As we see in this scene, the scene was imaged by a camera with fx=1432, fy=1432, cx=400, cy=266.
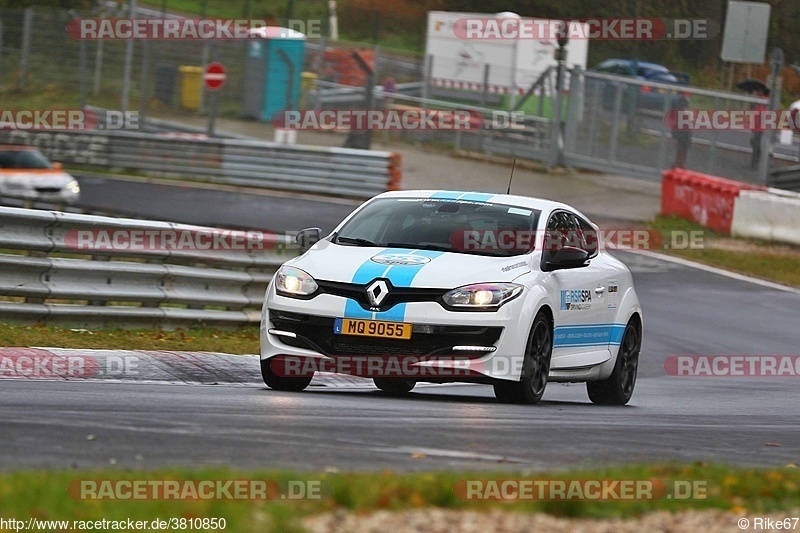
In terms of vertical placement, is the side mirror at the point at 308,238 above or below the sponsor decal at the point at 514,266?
below

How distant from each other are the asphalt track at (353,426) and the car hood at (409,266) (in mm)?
835

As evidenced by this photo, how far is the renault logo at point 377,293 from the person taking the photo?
948cm

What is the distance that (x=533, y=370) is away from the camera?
9977 mm

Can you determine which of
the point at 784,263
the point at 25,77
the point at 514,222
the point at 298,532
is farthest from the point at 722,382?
the point at 25,77

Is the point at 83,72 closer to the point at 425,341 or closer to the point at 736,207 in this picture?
the point at 736,207

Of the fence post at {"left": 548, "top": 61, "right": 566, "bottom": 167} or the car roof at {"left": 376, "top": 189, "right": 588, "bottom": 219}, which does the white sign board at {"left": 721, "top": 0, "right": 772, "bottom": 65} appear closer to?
the fence post at {"left": 548, "top": 61, "right": 566, "bottom": 167}

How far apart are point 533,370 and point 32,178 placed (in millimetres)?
18456

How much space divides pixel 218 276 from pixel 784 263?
12427mm

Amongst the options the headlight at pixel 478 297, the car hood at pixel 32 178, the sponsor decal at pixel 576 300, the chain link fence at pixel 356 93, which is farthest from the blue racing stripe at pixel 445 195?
the chain link fence at pixel 356 93

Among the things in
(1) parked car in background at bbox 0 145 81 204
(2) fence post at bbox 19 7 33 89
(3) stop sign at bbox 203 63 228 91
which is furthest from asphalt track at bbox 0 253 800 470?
(2) fence post at bbox 19 7 33 89

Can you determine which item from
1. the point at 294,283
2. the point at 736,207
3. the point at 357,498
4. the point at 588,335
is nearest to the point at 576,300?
the point at 588,335

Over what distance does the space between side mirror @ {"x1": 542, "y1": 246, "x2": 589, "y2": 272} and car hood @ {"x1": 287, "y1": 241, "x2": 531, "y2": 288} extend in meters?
0.23

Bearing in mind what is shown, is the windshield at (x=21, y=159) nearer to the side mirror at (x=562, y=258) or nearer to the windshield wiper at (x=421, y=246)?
the windshield wiper at (x=421, y=246)

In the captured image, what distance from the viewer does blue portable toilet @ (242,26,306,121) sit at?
3588 centimetres
